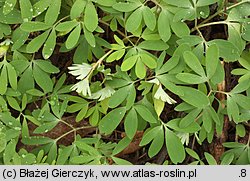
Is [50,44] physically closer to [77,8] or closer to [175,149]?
[77,8]

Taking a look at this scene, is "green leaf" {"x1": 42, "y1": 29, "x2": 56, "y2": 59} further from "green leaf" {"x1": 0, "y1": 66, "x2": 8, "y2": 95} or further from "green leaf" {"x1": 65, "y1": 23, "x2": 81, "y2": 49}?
"green leaf" {"x1": 0, "y1": 66, "x2": 8, "y2": 95}

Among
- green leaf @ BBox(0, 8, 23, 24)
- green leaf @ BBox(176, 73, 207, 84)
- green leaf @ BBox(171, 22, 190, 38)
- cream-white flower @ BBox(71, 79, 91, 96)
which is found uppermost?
A: green leaf @ BBox(0, 8, 23, 24)

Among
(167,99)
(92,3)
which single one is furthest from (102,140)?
(92,3)

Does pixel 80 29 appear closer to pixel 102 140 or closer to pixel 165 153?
pixel 102 140

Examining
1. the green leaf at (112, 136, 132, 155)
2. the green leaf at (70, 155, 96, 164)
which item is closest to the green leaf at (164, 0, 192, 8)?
the green leaf at (112, 136, 132, 155)

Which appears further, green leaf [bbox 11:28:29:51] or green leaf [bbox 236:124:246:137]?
green leaf [bbox 236:124:246:137]

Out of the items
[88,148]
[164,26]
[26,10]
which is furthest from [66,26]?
[88,148]
